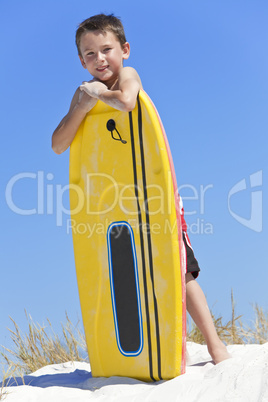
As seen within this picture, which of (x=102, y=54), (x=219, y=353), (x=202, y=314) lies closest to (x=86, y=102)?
(x=102, y=54)

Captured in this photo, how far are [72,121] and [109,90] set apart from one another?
0.31 m

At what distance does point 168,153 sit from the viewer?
9.55 feet

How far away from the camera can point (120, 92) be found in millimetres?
2881

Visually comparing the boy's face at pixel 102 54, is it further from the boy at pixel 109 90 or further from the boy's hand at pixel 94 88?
the boy's hand at pixel 94 88

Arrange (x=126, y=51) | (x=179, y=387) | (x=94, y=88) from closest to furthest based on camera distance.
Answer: (x=179, y=387) < (x=94, y=88) < (x=126, y=51)

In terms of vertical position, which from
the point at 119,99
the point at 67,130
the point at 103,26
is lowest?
the point at 67,130

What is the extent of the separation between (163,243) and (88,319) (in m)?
0.70

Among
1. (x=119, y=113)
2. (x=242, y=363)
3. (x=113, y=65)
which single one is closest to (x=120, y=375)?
(x=242, y=363)

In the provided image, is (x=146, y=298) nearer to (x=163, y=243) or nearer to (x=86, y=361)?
(x=163, y=243)

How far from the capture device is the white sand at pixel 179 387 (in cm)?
235

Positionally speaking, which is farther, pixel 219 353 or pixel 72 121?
pixel 72 121

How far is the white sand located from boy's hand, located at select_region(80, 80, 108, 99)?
5.39 feet

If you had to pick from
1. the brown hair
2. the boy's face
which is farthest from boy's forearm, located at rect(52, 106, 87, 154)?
the brown hair

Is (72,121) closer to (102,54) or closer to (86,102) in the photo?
(86,102)
